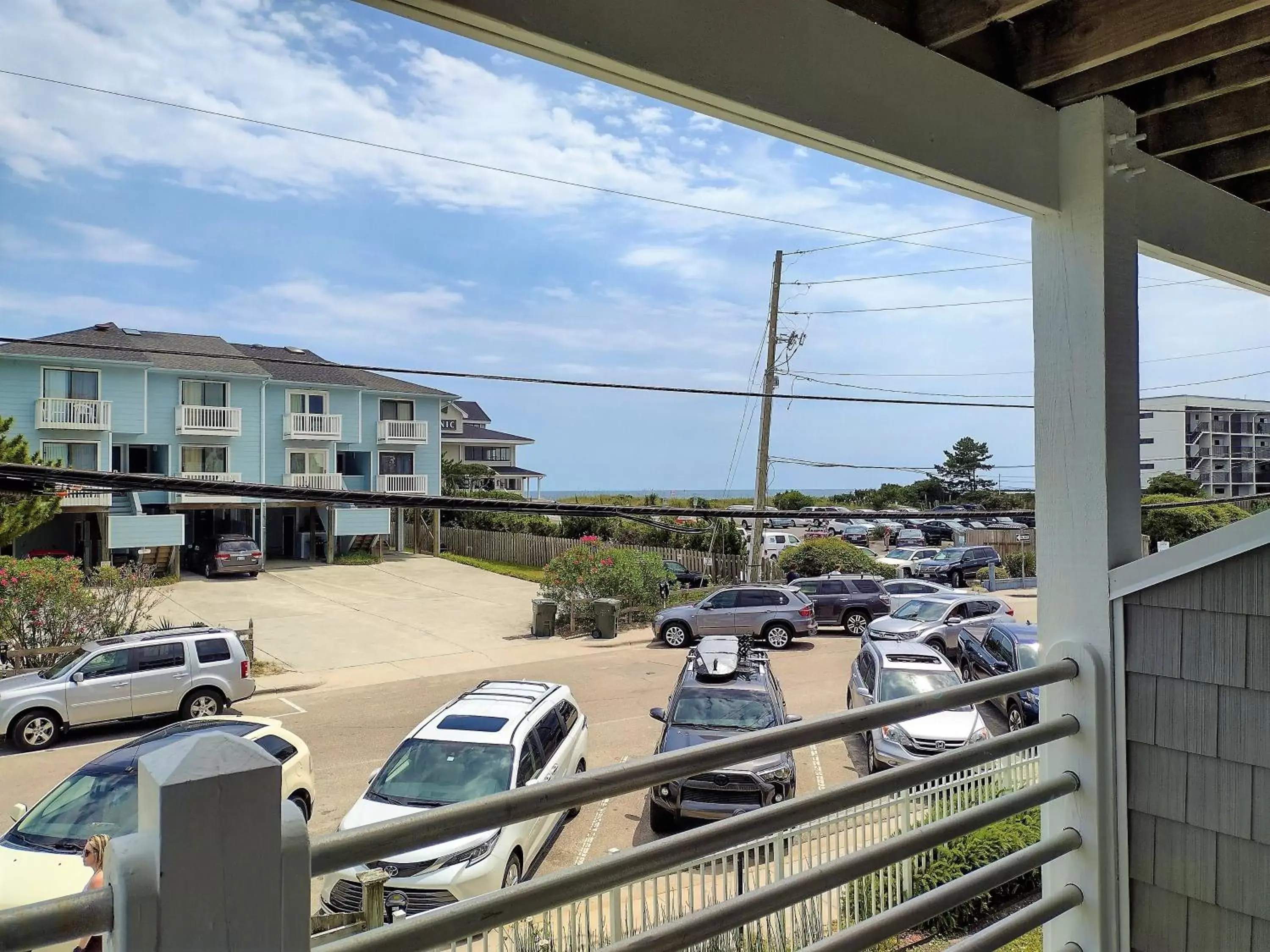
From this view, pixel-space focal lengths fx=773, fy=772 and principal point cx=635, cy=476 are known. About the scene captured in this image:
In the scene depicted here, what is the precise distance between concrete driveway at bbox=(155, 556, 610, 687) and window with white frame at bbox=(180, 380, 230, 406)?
3.17 m

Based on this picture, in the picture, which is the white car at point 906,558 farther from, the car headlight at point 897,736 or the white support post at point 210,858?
the white support post at point 210,858

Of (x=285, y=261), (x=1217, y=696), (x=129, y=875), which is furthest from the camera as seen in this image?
(x=285, y=261)

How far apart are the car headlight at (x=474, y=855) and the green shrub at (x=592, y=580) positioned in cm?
944

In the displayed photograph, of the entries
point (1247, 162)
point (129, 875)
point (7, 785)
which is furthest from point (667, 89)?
point (7, 785)

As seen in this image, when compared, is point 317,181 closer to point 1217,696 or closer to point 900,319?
point 1217,696

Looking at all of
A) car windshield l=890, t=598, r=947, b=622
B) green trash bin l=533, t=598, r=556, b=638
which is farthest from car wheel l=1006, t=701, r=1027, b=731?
green trash bin l=533, t=598, r=556, b=638

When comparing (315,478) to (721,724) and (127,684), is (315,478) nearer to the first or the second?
(127,684)

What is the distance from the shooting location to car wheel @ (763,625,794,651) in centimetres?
1227

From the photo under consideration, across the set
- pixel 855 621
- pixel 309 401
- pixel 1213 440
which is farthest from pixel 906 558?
pixel 309 401

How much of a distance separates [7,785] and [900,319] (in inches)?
517

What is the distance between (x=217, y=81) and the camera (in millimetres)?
4055

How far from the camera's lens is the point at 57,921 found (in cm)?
55

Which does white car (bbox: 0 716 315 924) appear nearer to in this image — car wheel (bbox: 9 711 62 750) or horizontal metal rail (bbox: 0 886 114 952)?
car wheel (bbox: 9 711 62 750)

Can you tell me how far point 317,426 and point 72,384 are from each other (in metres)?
3.82
